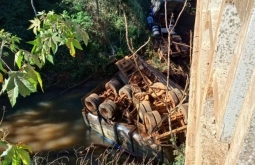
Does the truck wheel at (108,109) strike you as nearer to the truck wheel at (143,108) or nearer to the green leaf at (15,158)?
the truck wheel at (143,108)

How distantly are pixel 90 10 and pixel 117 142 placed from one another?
7331 millimetres

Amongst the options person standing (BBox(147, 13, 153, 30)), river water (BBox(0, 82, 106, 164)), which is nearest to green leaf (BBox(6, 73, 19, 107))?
river water (BBox(0, 82, 106, 164))

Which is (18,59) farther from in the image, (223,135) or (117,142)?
(117,142)

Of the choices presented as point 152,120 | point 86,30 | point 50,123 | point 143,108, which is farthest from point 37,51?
point 86,30

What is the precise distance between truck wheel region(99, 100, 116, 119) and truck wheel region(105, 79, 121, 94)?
0.72 metres

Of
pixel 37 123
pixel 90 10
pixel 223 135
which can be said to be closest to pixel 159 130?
pixel 37 123

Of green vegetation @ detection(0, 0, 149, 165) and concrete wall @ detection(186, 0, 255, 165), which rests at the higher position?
concrete wall @ detection(186, 0, 255, 165)

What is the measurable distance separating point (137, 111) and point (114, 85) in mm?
1587

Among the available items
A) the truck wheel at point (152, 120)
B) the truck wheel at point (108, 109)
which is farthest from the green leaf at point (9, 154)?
the truck wheel at point (108, 109)

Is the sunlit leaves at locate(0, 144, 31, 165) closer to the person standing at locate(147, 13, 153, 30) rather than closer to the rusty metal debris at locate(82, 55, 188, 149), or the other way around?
the rusty metal debris at locate(82, 55, 188, 149)

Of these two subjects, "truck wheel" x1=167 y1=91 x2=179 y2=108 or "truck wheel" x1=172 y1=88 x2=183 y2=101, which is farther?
"truck wheel" x1=172 y1=88 x2=183 y2=101

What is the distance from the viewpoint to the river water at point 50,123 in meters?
10.4

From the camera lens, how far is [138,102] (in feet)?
28.7

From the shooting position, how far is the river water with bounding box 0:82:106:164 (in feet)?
34.1
